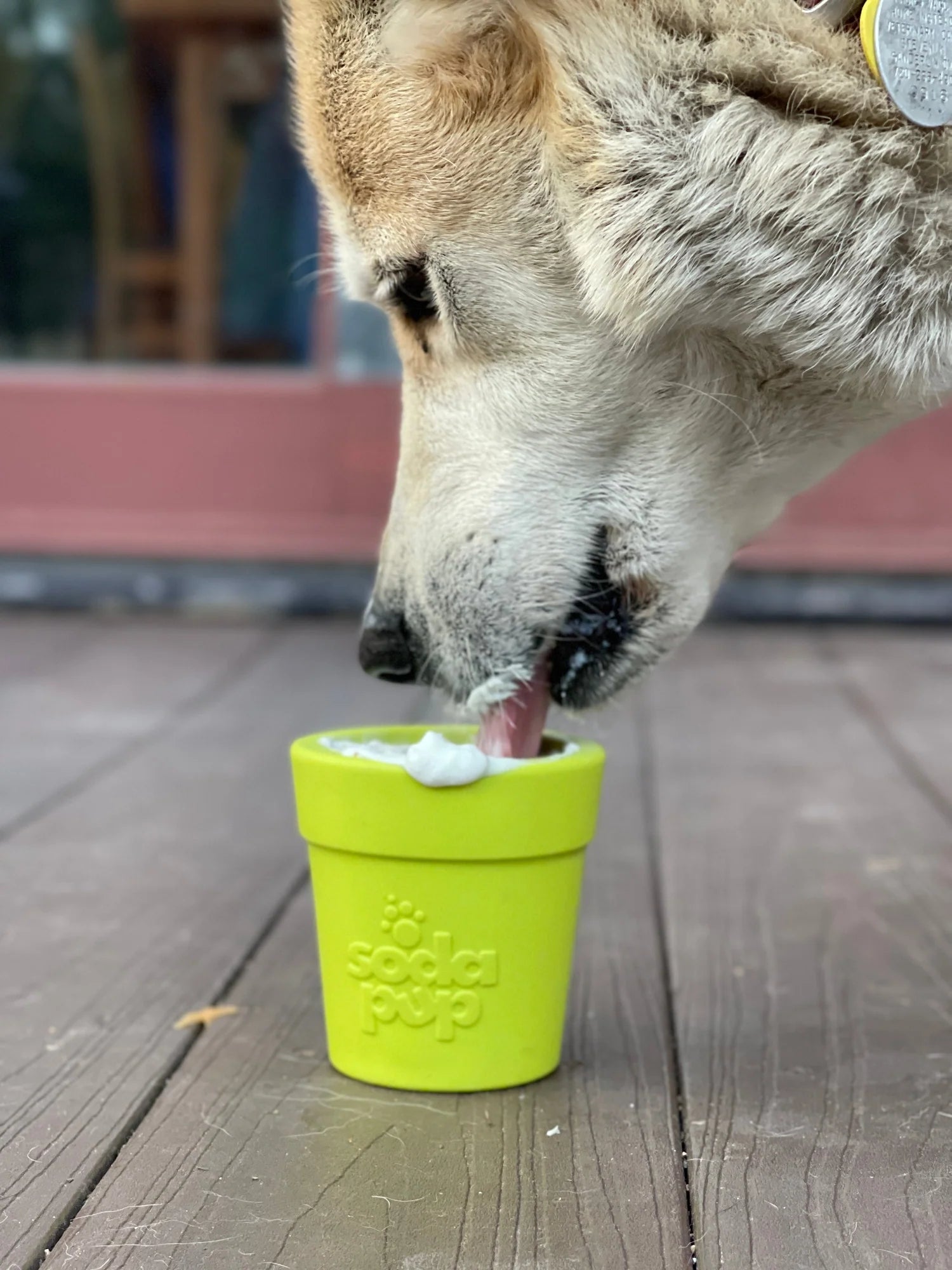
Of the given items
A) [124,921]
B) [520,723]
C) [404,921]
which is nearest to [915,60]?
[520,723]

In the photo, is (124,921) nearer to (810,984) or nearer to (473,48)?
(810,984)

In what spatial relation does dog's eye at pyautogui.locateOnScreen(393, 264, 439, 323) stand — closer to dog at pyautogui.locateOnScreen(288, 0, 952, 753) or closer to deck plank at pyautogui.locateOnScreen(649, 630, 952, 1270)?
dog at pyautogui.locateOnScreen(288, 0, 952, 753)

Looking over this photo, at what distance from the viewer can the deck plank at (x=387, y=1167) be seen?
0.99 metres

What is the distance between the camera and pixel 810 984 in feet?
4.99

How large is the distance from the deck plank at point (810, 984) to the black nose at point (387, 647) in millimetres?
439

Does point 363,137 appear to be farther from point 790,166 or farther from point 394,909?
point 394,909

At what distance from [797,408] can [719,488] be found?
→ 11 centimetres

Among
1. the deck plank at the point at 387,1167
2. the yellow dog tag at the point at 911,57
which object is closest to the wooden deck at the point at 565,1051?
the deck plank at the point at 387,1167

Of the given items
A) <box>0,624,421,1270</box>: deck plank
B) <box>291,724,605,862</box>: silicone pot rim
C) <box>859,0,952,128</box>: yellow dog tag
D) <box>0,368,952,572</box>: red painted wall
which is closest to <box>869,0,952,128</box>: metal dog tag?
<box>859,0,952,128</box>: yellow dog tag

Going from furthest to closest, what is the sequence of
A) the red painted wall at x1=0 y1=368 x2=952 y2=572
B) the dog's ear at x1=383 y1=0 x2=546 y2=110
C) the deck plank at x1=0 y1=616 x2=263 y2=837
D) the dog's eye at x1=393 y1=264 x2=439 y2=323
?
the red painted wall at x1=0 y1=368 x2=952 y2=572
the deck plank at x1=0 y1=616 x2=263 y2=837
the dog's eye at x1=393 y1=264 x2=439 y2=323
the dog's ear at x1=383 y1=0 x2=546 y2=110

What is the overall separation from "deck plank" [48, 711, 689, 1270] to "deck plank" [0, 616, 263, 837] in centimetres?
98

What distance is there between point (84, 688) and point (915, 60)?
2.41m

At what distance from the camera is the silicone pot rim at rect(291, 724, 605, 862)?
1.17 m

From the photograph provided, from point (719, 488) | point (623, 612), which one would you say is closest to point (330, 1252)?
point (623, 612)
